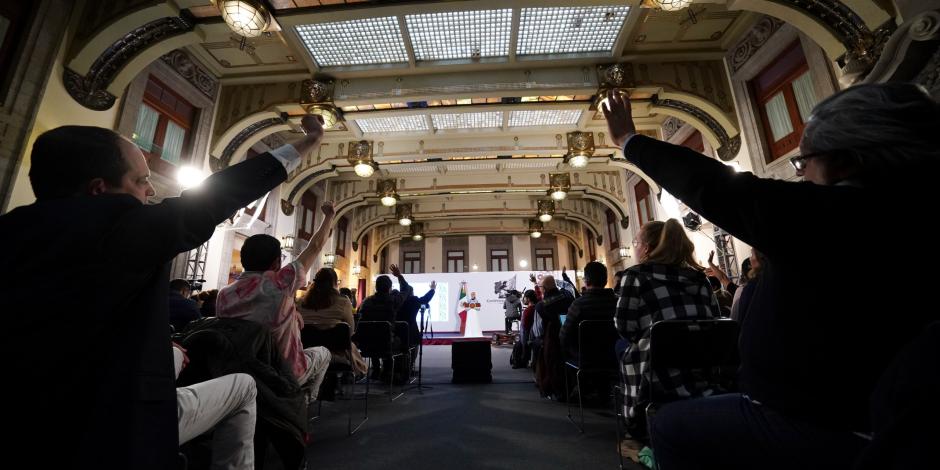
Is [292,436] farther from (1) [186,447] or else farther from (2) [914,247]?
(2) [914,247]

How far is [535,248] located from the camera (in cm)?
1741

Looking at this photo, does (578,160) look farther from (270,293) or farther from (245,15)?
(270,293)

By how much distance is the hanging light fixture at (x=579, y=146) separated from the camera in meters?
7.60

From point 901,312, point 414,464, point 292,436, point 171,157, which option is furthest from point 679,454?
point 171,157

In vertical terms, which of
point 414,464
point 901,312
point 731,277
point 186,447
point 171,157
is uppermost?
point 171,157

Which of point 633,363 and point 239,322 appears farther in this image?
point 633,363

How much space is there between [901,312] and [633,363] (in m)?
1.38

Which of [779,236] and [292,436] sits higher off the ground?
[779,236]

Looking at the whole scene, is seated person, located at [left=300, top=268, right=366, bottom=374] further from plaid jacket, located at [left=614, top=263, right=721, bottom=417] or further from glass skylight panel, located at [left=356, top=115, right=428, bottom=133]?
glass skylight panel, located at [left=356, top=115, right=428, bottom=133]

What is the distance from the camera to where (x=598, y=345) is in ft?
8.72

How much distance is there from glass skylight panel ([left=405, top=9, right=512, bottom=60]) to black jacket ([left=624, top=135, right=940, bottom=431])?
5.14 meters

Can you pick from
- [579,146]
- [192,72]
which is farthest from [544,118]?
[192,72]

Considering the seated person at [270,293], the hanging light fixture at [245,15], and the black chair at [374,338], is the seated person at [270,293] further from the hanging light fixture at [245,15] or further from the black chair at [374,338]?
the hanging light fixture at [245,15]

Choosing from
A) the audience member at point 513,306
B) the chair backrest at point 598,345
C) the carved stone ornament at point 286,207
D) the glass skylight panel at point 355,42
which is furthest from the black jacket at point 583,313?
the carved stone ornament at point 286,207
